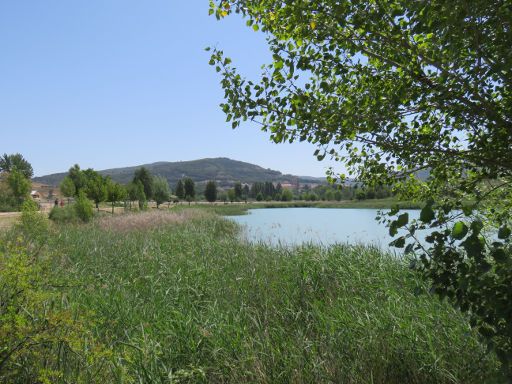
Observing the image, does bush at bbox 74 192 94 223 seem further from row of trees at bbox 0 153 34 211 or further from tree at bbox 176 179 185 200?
tree at bbox 176 179 185 200

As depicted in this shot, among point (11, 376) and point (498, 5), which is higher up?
point (498, 5)

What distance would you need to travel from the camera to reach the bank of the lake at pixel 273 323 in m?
3.75

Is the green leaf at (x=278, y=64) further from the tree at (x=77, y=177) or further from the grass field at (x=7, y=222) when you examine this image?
the tree at (x=77, y=177)

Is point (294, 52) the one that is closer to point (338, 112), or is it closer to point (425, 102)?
point (338, 112)

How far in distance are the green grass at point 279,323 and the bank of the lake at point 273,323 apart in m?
0.02

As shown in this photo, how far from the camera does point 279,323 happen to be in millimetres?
5293

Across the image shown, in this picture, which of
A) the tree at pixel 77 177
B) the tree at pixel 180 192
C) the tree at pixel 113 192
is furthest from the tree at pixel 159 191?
the tree at pixel 180 192

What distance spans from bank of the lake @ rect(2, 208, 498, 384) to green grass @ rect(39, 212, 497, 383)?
16 millimetres

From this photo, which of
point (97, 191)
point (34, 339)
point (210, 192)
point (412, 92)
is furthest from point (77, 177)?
point (412, 92)

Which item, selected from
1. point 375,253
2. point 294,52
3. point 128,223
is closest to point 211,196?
point 128,223

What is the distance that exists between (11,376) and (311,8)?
11.3 feet

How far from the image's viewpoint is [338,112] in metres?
2.45

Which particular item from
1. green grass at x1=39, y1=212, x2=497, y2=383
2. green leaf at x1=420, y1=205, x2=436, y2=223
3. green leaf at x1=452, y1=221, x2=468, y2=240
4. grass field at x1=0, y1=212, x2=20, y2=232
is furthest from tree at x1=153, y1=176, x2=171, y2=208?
green leaf at x1=452, y1=221, x2=468, y2=240

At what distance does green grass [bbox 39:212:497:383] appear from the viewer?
3.78 m
